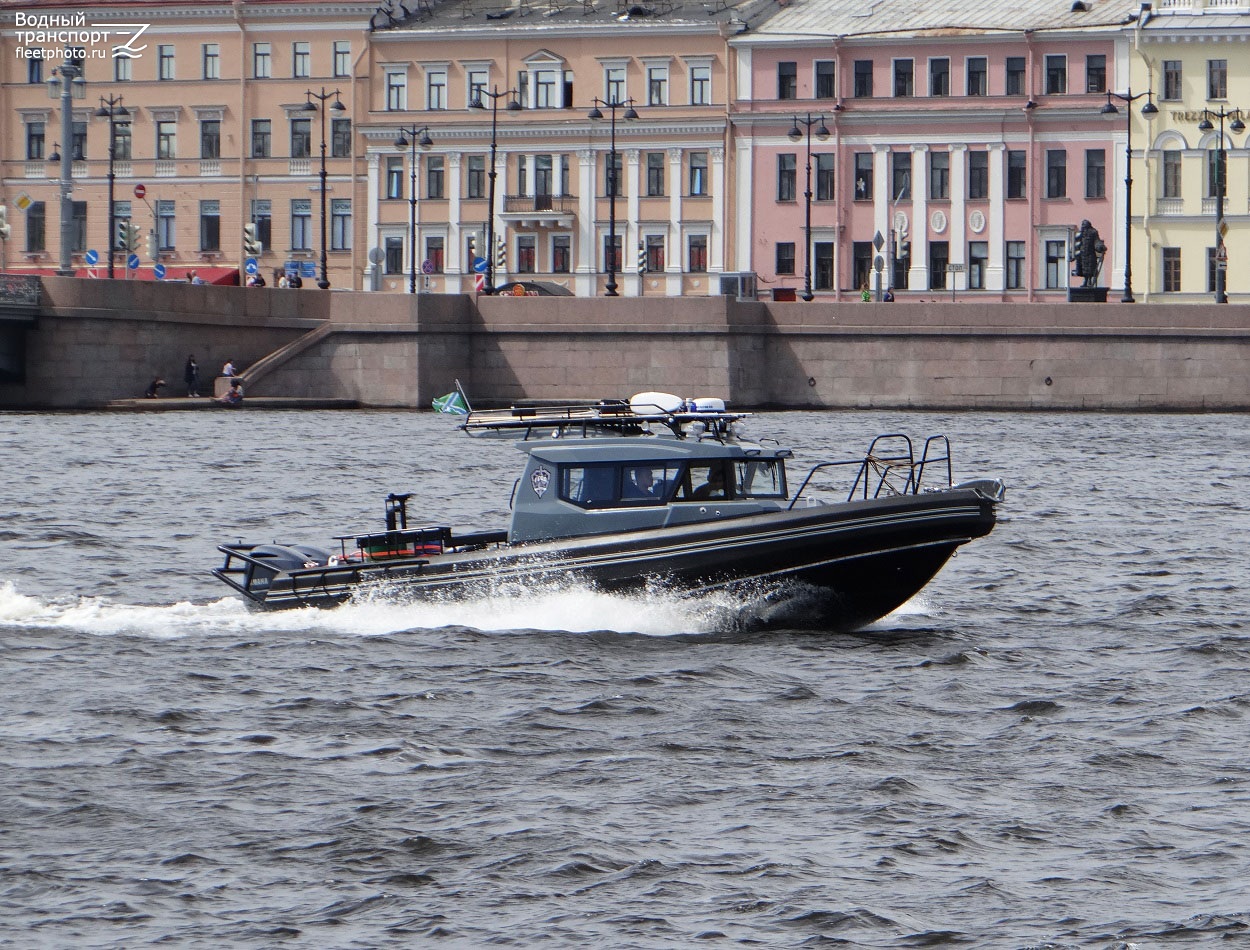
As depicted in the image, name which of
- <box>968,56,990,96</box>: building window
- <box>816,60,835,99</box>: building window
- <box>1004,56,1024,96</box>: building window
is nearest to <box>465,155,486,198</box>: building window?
<box>816,60,835,99</box>: building window

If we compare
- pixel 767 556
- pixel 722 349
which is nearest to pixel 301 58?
pixel 722 349

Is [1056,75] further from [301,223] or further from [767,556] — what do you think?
[767,556]

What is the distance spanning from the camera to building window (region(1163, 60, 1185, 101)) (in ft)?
217

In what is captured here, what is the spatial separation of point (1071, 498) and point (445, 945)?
24.8m

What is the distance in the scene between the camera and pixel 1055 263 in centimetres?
6750

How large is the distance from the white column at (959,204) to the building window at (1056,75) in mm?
2781

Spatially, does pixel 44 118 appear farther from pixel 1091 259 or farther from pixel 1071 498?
pixel 1071 498

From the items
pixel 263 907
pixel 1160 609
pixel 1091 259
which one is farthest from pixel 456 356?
pixel 263 907

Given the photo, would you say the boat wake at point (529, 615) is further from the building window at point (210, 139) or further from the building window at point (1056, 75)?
the building window at point (210, 139)

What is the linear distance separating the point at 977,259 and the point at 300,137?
19981mm

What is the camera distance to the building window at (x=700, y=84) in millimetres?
69750

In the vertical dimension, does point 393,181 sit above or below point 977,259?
above

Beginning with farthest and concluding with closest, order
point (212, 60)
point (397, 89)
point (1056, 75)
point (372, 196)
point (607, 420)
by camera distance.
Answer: point (212, 60) < point (372, 196) < point (397, 89) < point (1056, 75) < point (607, 420)

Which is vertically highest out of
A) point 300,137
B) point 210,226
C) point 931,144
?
point 300,137
